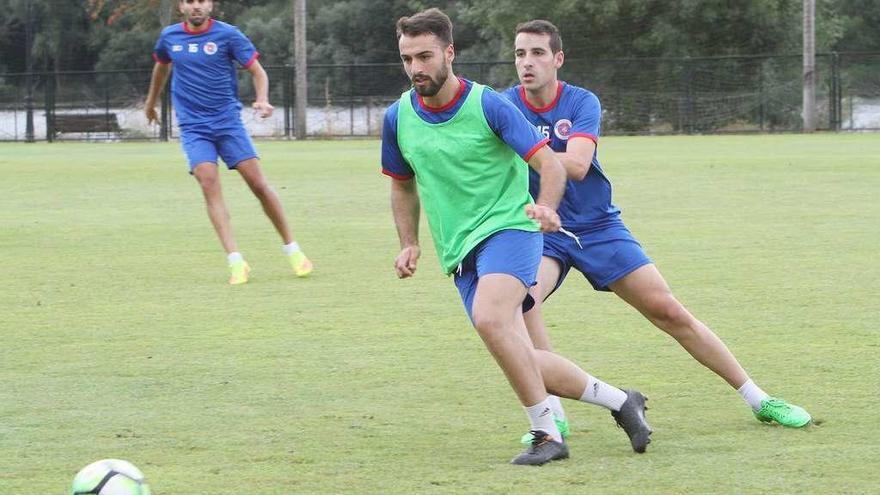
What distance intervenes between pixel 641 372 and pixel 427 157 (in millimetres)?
2187

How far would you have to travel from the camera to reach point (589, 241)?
621cm

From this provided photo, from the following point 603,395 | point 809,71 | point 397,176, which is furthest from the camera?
point 809,71

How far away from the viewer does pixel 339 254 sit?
517 inches

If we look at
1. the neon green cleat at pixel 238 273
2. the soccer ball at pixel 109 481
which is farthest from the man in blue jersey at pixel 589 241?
the neon green cleat at pixel 238 273

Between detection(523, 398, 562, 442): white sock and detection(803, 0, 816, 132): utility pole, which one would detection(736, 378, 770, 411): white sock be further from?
detection(803, 0, 816, 132): utility pole

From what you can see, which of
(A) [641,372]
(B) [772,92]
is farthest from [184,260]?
(B) [772,92]

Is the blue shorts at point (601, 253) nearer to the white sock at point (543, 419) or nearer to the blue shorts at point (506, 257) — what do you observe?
the blue shorts at point (506, 257)

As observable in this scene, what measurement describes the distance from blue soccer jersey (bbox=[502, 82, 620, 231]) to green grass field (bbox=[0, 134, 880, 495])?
0.88 meters

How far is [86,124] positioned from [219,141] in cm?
3510

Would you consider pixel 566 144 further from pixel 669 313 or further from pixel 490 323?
pixel 490 323

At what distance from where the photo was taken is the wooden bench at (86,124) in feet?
149

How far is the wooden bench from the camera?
45.3m

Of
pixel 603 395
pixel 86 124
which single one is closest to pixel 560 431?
pixel 603 395

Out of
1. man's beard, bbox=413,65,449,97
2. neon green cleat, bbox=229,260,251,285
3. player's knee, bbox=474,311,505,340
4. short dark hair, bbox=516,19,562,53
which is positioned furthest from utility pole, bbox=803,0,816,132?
player's knee, bbox=474,311,505,340
